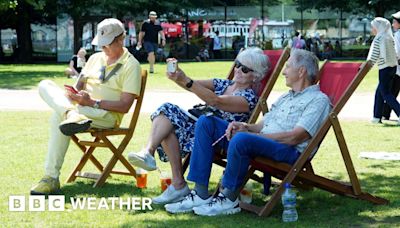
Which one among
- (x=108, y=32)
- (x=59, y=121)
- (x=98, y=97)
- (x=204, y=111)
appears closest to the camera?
(x=204, y=111)

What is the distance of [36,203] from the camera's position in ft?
20.0

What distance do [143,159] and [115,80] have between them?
101 cm

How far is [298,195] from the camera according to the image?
6520mm

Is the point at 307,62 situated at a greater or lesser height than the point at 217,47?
greater

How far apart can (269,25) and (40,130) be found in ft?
108

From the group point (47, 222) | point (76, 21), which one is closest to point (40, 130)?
point (47, 222)

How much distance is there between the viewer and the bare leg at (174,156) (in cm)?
624

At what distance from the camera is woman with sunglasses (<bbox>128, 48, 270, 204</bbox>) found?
6.11m

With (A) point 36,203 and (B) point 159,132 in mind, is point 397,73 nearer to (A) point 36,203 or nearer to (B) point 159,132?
(B) point 159,132

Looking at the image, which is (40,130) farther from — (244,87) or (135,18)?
(135,18)

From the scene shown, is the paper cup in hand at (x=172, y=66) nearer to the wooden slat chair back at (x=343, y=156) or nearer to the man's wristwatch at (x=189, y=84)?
the man's wristwatch at (x=189, y=84)

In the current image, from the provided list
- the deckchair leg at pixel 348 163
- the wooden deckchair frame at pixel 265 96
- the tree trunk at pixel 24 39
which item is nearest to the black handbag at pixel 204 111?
the wooden deckchair frame at pixel 265 96

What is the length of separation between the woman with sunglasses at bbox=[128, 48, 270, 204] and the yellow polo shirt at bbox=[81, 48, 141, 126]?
0.51 m

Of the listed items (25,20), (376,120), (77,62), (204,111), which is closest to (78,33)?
(25,20)
